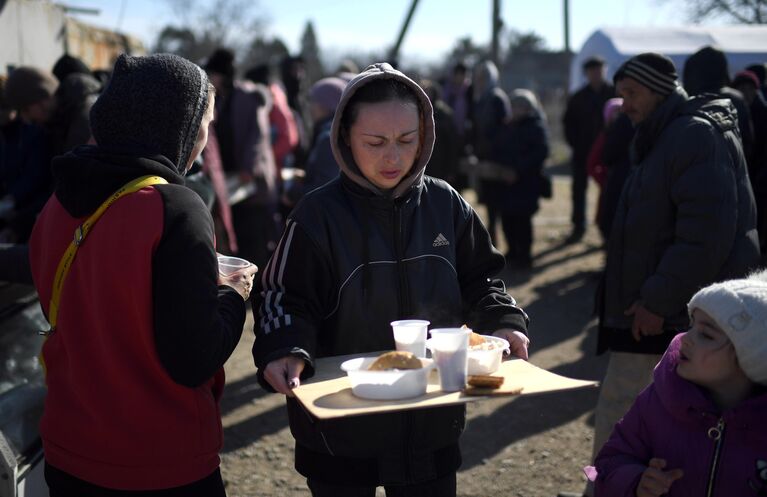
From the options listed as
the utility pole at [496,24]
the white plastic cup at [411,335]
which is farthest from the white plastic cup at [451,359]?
the utility pole at [496,24]

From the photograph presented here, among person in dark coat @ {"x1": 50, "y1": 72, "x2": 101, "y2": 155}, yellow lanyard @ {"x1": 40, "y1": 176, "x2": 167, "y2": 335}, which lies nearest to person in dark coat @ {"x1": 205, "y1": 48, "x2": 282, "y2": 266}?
person in dark coat @ {"x1": 50, "y1": 72, "x2": 101, "y2": 155}

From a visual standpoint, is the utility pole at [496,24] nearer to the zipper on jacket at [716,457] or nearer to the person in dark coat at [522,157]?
the person in dark coat at [522,157]

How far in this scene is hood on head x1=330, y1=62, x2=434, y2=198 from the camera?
244 cm

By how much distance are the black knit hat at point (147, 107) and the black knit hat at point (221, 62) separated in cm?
526

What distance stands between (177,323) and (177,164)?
0.46m

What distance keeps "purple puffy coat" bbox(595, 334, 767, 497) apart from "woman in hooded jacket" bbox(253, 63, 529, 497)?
15.5 inches

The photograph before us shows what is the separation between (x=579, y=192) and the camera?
1153cm

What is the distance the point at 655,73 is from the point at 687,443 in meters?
2.09

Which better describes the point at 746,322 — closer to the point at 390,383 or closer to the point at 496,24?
the point at 390,383

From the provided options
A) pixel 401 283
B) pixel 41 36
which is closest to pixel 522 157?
pixel 41 36

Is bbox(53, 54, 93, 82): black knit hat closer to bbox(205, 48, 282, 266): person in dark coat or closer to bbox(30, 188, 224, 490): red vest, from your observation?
bbox(205, 48, 282, 266): person in dark coat

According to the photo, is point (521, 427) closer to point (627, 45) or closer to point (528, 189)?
point (528, 189)

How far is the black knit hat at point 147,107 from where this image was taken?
2.14 meters

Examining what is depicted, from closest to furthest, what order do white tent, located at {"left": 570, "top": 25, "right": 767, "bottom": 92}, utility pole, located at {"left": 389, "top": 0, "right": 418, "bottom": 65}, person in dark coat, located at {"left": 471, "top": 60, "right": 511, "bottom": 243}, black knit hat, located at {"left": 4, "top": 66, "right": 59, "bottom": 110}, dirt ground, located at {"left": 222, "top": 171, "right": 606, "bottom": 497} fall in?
dirt ground, located at {"left": 222, "top": 171, "right": 606, "bottom": 497} < black knit hat, located at {"left": 4, "top": 66, "right": 59, "bottom": 110} < white tent, located at {"left": 570, "top": 25, "right": 767, "bottom": 92} < person in dark coat, located at {"left": 471, "top": 60, "right": 511, "bottom": 243} < utility pole, located at {"left": 389, "top": 0, "right": 418, "bottom": 65}
